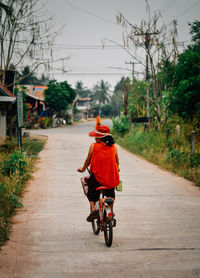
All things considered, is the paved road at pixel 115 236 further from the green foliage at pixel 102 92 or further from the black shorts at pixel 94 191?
the green foliage at pixel 102 92

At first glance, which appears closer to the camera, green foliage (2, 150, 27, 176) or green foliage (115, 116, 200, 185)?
green foliage (2, 150, 27, 176)

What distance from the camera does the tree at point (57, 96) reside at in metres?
50.6

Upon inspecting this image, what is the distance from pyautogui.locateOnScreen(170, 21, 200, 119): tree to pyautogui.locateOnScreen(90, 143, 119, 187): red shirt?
1165cm

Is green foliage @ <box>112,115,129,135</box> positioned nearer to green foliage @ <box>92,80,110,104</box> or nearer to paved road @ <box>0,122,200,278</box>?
paved road @ <box>0,122,200,278</box>

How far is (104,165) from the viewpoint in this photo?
15.6 ft

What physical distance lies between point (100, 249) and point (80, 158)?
10419 millimetres

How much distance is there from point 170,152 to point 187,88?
582 cm

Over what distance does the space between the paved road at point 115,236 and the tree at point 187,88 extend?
8239 millimetres

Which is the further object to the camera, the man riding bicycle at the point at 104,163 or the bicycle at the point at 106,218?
the man riding bicycle at the point at 104,163

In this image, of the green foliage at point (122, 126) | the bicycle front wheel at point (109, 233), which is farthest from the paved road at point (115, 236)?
the green foliage at point (122, 126)

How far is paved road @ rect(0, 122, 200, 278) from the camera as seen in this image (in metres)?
3.91

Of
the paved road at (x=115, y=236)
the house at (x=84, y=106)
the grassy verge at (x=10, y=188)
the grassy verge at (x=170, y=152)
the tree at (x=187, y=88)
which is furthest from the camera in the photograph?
the house at (x=84, y=106)

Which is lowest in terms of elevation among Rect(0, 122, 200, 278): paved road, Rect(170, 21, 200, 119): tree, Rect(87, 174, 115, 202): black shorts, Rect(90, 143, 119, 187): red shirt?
Rect(0, 122, 200, 278): paved road

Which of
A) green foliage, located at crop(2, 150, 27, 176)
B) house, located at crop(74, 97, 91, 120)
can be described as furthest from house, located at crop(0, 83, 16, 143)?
house, located at crop(74, 97, 91, 120)
